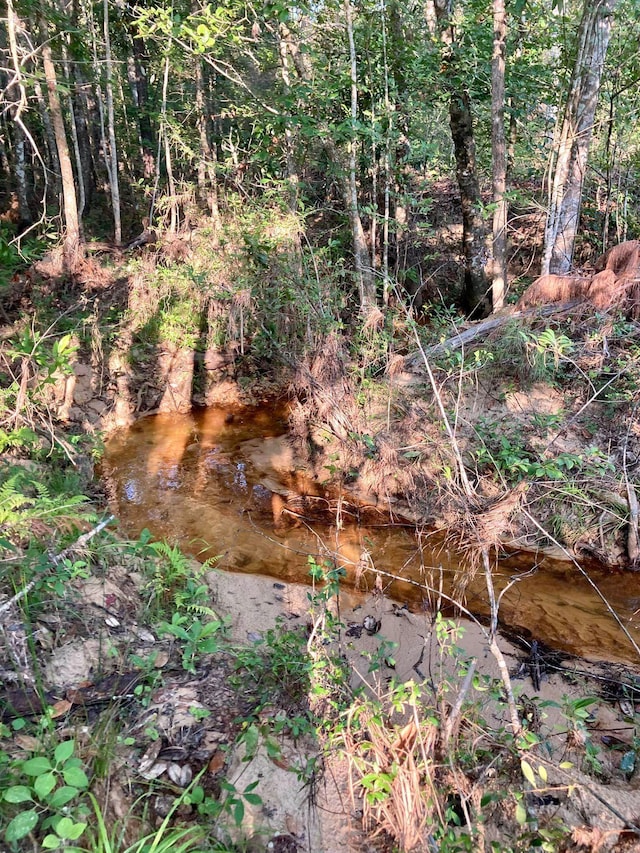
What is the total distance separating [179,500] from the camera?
5.66m

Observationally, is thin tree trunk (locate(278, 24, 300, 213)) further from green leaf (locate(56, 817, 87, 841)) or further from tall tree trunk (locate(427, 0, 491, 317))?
green leaf (locate(56, 817, 87, 841))

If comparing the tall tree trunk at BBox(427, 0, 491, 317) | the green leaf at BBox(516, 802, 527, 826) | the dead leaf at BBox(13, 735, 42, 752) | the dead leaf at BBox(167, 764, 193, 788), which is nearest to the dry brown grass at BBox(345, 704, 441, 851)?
the green leaf at BBox(516, 802, 527, 826)

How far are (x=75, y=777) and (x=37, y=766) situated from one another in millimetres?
136

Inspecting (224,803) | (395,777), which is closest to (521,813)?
(395,777)

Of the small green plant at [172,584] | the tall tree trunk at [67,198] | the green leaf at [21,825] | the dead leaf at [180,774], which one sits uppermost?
the tall tree trunk at [67,198]

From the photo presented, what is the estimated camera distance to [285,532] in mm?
5246

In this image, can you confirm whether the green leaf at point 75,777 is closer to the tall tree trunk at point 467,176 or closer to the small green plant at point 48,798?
the small green plant at point 48,798

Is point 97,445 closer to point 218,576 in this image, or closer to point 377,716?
point 218,576

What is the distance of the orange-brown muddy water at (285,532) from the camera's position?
411cm

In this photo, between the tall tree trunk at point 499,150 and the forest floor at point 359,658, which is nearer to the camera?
the forest floor at point 359,658

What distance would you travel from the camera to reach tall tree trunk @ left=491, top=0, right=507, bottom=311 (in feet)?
20.2

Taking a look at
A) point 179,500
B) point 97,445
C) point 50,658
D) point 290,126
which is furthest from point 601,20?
point 50,658

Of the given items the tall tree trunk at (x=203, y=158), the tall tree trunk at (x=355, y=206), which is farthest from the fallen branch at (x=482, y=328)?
the tall tree trunk at (x=203, y=158)

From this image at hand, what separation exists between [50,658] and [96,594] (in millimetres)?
584
